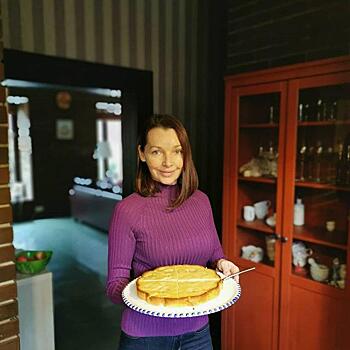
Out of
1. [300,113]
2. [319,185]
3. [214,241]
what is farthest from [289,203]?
[214,241]

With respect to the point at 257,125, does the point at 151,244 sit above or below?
below

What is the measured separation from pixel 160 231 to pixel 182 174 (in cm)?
25

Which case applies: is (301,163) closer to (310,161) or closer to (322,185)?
(310,161)

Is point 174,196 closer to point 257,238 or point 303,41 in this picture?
point 257,238

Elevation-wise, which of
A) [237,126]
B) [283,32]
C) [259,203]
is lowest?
[259,203]

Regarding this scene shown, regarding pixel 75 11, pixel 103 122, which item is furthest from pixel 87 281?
pixel 103 122

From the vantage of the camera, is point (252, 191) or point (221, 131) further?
point (221, 131)

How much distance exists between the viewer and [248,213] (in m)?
2.46

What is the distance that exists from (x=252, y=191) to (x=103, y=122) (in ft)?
21.6

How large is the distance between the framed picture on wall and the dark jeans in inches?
271

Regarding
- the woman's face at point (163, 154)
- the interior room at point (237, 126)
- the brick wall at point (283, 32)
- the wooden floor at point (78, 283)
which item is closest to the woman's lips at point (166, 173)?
the woman's face at point (163, 154)

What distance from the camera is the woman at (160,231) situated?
1321 mm

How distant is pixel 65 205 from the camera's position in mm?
7703

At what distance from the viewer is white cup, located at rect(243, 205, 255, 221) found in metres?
2.46
